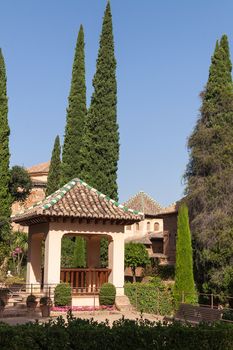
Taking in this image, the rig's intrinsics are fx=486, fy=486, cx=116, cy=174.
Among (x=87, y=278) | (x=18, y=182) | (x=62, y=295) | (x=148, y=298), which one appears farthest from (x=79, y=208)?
(x=18, y=182)

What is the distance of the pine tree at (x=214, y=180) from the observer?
2842 cm

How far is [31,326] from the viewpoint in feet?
27.7

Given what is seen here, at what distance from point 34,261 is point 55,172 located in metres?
21.4

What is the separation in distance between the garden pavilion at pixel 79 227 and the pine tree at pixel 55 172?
66.3 feet

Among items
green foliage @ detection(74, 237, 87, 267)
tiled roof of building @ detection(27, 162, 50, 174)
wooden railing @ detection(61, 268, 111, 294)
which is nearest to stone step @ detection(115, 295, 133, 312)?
wooden railing @ detection(61, 268, 111, 294)

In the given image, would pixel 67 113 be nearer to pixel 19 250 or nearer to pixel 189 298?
pixel 19 250

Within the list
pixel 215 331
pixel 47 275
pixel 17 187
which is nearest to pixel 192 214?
pixel 47 275

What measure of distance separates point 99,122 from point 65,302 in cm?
1698

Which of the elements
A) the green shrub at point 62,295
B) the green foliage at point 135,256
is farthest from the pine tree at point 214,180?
the green shrub at point 62,295

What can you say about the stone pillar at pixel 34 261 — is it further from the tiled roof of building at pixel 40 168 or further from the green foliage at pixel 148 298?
the tiled roof of building at pixel 40 168

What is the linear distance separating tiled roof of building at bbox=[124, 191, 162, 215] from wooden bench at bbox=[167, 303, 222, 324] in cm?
3921

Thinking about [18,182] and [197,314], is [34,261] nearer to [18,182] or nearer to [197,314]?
[197,314]

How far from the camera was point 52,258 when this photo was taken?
66.7 feet

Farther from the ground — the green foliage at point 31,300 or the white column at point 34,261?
the white column at point 34,261
